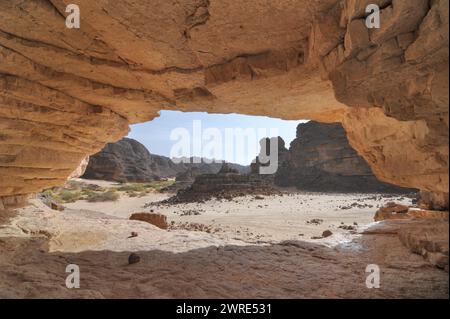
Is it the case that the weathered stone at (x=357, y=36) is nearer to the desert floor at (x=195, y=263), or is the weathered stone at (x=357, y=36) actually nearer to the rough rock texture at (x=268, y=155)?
the desert floor at (x=195, y=263)

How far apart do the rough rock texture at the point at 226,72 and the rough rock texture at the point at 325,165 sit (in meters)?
29.8

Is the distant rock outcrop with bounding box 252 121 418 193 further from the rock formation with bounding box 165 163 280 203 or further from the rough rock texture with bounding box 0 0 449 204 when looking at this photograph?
the rough rock texture with bounding box 0 0 449 204

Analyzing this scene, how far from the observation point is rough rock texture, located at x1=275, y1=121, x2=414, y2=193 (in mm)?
33375

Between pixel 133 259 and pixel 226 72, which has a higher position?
pixel 226 72

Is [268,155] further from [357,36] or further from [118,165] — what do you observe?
[357,36]

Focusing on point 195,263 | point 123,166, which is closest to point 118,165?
point 123,166

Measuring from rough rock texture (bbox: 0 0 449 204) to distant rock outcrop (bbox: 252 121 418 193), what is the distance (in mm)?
29790

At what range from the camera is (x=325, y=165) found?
3741 cm

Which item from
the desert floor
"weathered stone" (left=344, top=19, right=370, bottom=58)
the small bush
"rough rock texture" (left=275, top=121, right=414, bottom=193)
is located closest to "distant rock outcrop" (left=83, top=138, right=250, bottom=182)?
the small bush

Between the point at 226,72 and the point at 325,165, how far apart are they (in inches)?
1392

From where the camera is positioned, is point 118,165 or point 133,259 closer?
point 133,259

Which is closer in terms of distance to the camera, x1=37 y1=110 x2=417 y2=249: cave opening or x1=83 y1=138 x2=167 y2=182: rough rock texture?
x1=37 y1=110 x2=417 y2=249: cave opening

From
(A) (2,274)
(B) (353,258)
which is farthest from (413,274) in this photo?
(A) (2,274)

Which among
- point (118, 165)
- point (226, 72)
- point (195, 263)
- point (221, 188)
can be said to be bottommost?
point (221, 188)
